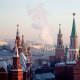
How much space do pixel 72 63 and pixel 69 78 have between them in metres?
2.43

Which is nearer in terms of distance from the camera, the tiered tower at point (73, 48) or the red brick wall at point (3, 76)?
the red brick wall at point (3, 76)

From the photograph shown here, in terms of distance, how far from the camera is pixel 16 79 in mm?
35781

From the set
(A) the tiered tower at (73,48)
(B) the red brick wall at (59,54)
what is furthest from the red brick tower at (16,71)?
(B) the red brick wall at (59,54)

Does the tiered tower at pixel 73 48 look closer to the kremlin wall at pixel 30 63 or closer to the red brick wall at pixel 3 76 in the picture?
the kremlin wall at pixel 30 63

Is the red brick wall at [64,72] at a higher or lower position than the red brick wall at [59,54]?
lower

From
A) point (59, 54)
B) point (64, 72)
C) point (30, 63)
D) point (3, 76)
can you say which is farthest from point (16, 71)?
point (59, 54)

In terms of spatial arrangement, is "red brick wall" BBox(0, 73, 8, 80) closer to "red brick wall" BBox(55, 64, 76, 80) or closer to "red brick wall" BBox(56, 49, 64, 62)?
"red brick wall" BBox(55, 64, 76, 80)

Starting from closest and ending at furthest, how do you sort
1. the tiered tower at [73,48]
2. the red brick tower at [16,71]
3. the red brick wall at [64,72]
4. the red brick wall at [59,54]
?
the red brick tower at [16,71]
the red brick wall at [64,72]
the tiered tower at [73,48]
the red brick wall at [59,54]

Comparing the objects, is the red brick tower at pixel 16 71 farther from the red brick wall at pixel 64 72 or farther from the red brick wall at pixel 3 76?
the red brick wall at pixel 64 72

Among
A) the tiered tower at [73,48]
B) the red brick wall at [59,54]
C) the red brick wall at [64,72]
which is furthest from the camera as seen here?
the red brick wall at [59,54]

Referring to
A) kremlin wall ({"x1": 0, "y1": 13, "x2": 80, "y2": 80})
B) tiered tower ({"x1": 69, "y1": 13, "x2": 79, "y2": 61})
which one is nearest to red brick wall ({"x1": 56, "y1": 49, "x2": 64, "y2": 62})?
kremlin wall ({"x1": 0, "y1": 13, "x2": 80, "y2": 80})

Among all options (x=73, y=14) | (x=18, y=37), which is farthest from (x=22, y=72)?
(x=73, y=14)

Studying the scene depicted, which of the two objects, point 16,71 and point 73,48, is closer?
point 16,71

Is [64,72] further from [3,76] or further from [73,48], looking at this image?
[3,76]
